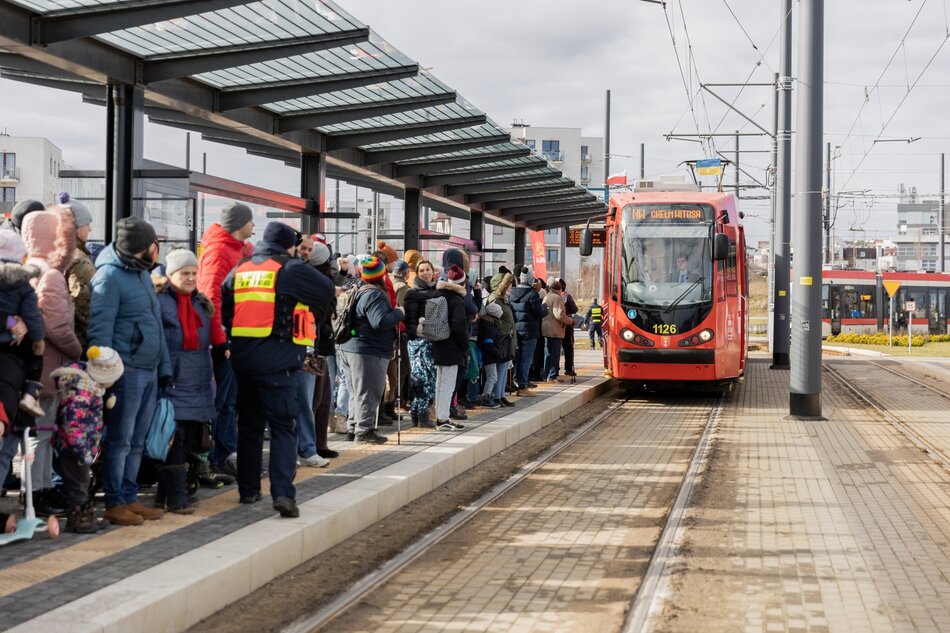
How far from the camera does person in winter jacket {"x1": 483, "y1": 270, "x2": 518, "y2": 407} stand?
14492 mm

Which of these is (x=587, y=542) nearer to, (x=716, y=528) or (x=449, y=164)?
(x=716, y=528)

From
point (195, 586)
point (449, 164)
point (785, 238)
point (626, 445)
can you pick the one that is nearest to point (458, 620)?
point (195, 586)

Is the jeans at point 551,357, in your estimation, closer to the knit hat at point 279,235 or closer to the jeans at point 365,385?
the jeans at point 365,385

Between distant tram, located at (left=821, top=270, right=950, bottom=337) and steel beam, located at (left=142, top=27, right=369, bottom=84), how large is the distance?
3633 centimetres

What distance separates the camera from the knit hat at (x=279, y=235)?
7.37 metres

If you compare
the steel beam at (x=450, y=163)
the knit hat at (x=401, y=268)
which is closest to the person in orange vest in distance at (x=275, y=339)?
the knit hat at (x=401, y=268)

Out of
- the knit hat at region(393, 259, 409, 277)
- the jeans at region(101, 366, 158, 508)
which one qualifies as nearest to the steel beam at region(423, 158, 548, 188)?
the knit hat at region(393, 259, 409, 277)

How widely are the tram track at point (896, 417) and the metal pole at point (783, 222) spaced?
128cm

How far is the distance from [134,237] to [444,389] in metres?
5.82

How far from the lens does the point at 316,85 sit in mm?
13609

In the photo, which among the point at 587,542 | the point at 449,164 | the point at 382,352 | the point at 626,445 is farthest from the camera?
the point at 449,164

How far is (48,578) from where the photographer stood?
18.0ft

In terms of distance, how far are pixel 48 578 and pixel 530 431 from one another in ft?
A: 27.8

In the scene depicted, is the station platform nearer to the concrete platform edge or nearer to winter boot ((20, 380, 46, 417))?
the concrete platform edge
